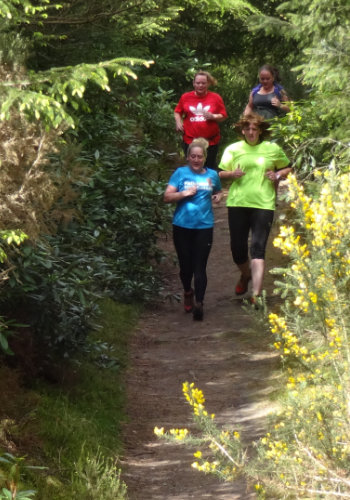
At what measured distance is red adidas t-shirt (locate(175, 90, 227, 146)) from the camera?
12.4 meters

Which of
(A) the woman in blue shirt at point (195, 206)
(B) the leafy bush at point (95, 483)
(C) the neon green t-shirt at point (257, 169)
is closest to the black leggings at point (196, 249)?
(A) the woman in blue shirt at point (195, 206)

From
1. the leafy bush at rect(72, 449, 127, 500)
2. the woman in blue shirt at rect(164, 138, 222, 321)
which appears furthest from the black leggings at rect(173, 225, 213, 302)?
the leafy bush at rect(72, 449, 127, 500)

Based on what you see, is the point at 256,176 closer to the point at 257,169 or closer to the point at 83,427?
the point at 257,169

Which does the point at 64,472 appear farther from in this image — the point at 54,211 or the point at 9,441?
the point at 54,211

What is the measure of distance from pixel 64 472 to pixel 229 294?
5.44m

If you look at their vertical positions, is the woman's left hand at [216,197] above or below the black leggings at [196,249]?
above

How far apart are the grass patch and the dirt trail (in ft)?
0.60

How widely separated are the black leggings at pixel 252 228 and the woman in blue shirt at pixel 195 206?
0.27 meters

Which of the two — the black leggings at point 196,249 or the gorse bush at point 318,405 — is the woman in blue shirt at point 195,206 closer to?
the black leggings at point 196,249

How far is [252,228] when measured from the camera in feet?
33.8

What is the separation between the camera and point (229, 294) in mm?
11523

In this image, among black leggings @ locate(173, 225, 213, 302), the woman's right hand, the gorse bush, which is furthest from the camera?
black leggings @ locate(173, 225, 213, 302)

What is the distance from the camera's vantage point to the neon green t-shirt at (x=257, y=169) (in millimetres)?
10086

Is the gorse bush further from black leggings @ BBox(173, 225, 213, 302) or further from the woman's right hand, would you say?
black leggings @ BBox(173, 225, 213, 302)
